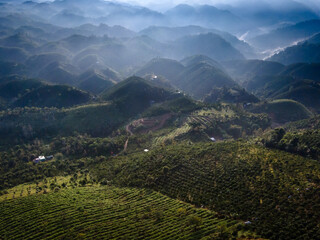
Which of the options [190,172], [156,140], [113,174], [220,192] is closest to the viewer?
[220,192]

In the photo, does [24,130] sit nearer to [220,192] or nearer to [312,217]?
[220,192]

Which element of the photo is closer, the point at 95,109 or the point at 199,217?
the point at 199,217

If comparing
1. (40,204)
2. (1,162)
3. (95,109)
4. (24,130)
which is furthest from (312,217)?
(24,130)

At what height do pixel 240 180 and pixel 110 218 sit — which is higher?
pixel 240 180

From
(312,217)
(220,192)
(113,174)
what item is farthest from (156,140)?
(312,217)

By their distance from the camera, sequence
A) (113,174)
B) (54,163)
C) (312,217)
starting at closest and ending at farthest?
(312,217), (113,174), (54,163)

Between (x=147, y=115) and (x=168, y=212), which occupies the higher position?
(x=168, y=212)

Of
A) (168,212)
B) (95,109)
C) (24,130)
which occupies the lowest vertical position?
(24,130)

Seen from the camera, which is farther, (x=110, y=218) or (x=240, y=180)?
(x=240, y=180)
